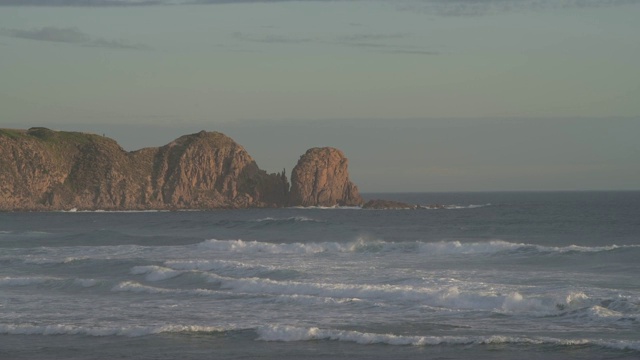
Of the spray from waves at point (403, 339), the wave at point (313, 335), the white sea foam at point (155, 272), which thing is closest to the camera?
the spray from waves at point (403, 339)

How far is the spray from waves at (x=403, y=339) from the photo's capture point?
66.3 feet

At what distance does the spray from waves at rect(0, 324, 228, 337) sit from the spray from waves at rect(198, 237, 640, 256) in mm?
21129

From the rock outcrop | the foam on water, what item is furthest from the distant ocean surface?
the rock outcrop

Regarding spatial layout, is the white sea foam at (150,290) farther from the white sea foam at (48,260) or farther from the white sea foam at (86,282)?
the white sea foam at (48,260)

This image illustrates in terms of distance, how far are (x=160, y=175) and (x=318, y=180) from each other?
20.2 metres

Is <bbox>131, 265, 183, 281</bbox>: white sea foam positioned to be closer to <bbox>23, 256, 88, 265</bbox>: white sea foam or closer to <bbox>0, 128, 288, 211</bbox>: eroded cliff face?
<bbox>23, 256, 88, 265</bbox>: white sea foam

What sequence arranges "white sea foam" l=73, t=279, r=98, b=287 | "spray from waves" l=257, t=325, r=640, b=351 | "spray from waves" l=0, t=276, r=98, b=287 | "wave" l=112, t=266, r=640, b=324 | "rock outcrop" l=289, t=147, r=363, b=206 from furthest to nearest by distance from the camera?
"rock outcrop" l=289, t=147, r=363, b=206 → "spray from waves" l=0, t=276, r=98, b=287 → "white sea foam" l=73, t=279, r=98, b=287 → "wave" l=112, t=266, r=640, b=324 → "spray from waves" l=257, t=325, r=640, b=351

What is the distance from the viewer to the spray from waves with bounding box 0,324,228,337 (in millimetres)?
22438

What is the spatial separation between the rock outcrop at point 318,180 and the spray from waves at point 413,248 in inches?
2980

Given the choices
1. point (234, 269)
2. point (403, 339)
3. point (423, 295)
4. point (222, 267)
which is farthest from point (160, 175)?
point (403, 339)

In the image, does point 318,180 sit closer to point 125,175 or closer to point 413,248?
point 125,175

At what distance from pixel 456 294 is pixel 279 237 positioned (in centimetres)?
3430

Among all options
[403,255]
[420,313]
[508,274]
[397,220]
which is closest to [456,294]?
[420,313]

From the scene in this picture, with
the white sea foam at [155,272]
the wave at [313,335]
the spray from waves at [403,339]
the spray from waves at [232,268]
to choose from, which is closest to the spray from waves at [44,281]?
the white sea foam at [155,272]
